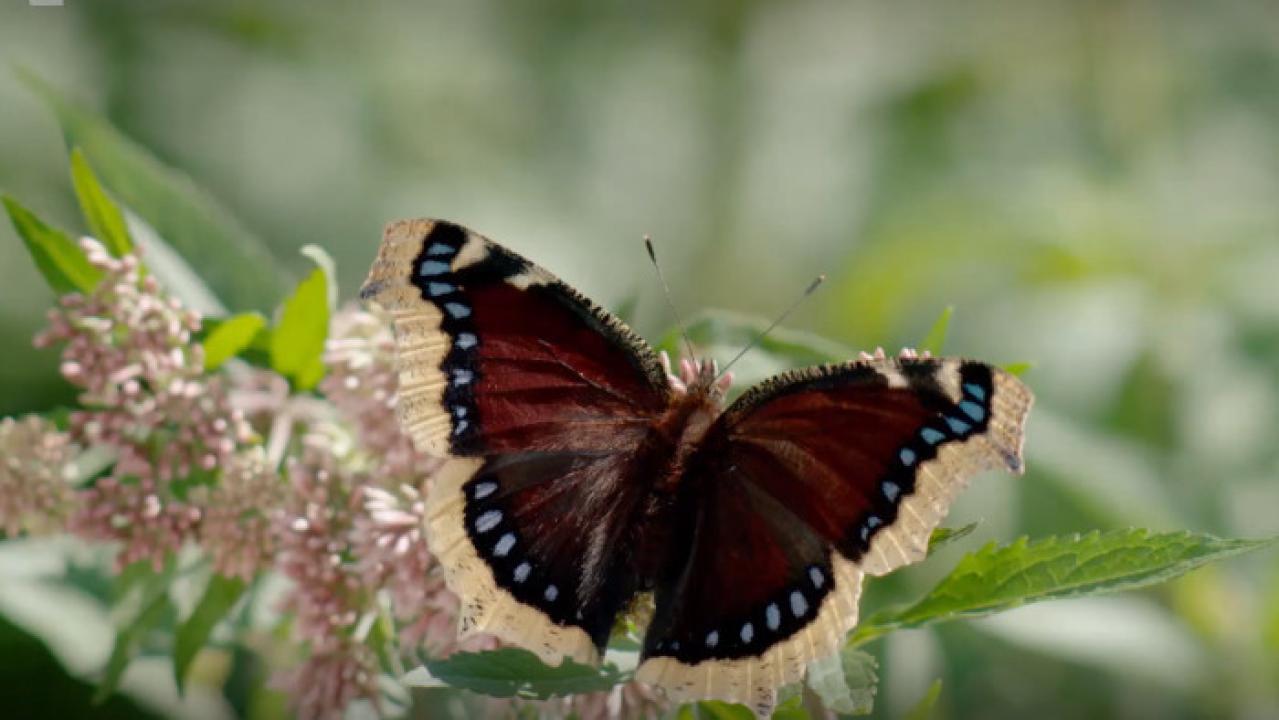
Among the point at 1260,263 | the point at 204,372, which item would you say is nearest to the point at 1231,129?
the point at 1260,263

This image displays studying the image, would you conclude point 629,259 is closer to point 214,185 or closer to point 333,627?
point 214,185

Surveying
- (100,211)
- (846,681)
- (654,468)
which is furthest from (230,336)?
(846,681)

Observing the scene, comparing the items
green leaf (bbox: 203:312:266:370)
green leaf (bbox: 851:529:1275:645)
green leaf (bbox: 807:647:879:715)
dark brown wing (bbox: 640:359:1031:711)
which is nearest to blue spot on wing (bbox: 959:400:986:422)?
dark brown wing (bbox: 640:359:1031:711)

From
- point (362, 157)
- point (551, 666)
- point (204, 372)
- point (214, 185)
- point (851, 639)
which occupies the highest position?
point (362, 157)

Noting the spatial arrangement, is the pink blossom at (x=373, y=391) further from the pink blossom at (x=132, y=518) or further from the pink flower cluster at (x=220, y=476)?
the pink blossom at (x=132, y=518)

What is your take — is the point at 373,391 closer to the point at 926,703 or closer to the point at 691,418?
the point at 691,418

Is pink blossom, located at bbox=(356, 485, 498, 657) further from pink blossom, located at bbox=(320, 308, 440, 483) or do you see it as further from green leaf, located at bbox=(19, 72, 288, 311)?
green leaf, located at bbox=(19, 72, 288, 311)
